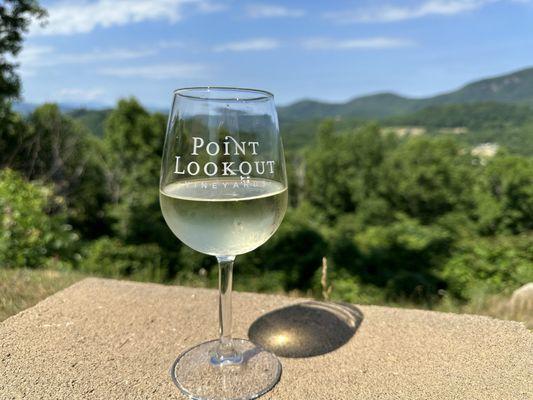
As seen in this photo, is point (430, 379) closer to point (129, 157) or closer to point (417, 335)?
point (417, 335)

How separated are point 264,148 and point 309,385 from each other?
1.08m

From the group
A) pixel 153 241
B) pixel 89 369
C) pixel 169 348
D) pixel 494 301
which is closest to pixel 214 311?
pixel 169 348

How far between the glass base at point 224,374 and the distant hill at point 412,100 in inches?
3638

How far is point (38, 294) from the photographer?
2.74 m

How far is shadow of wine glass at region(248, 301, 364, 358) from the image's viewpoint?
224 centimetres

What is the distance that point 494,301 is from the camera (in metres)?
3.19

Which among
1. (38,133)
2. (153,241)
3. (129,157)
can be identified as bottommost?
(153,241)

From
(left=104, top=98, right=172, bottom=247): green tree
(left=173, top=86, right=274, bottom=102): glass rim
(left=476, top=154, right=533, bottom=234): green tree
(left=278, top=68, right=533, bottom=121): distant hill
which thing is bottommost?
(left=476, top=154, right=533, bottom=234): green tree

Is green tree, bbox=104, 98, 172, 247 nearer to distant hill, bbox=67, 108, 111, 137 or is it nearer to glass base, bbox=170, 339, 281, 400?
distant hill, bbox=67, 108, 111, 137

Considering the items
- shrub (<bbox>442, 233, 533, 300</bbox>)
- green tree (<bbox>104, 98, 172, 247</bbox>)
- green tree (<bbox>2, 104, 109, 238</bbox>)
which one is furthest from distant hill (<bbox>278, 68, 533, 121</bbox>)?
green tree (<bbox>2, 104, 109, 238</bbox>)

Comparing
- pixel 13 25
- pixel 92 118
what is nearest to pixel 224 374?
pixel 13 25

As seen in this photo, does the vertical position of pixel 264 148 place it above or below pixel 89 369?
above

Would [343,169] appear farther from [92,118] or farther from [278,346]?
[278,346]

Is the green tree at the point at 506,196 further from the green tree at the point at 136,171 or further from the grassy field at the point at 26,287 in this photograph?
the grassy field at the point at 26,287
